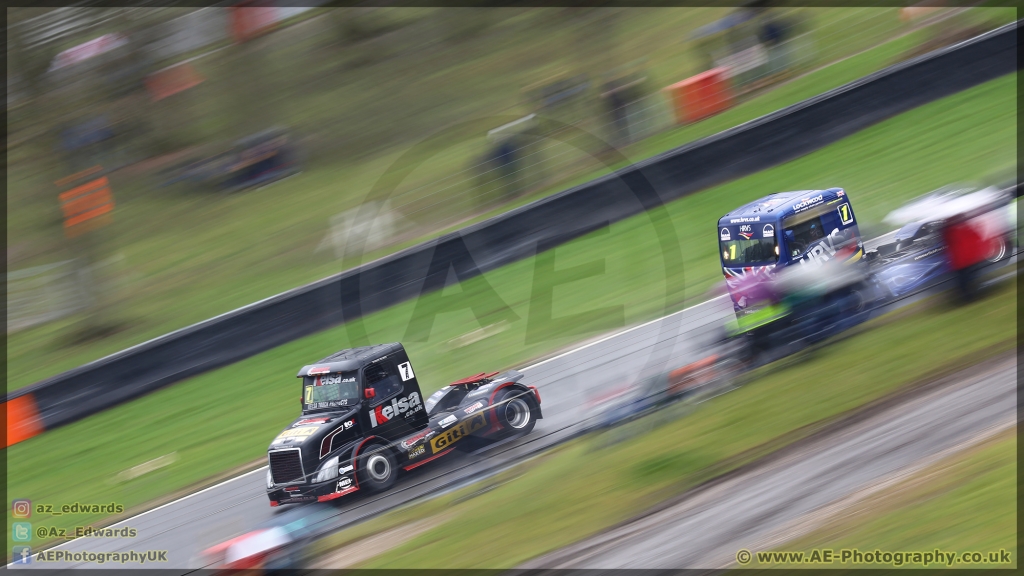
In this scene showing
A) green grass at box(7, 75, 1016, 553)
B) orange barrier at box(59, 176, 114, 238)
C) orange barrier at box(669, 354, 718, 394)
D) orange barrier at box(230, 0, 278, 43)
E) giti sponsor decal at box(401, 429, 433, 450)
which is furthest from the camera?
orange barrier at box(230, 0, 278, 43)

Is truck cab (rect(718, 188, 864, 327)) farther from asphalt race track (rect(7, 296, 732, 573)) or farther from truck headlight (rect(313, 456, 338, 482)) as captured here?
truck headlight (rect(313, 456, 338, 482))

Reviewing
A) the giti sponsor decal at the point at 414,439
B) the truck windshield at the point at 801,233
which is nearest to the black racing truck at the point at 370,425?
the giti sponsor decal at the point at 414,439

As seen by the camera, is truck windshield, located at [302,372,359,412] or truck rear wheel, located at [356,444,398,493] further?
truck windshield, located at [302,372,359,412]

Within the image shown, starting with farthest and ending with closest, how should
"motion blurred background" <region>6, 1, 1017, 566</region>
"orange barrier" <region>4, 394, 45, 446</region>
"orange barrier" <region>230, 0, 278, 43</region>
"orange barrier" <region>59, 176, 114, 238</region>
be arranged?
"orange barrier" <region>230, 0, 278, 43</region>
"orange barrier" <region>59, 176, 114, 238</region>
"orange barrier" <region>4, 394, 45, 446</region>
"motion blurred background" <region>6, 1, 1017, 566</region>

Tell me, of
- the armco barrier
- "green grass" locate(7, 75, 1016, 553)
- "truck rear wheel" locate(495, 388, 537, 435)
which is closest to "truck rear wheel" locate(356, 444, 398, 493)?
"truck rear wheel" locate(495, 388, 537, 435)

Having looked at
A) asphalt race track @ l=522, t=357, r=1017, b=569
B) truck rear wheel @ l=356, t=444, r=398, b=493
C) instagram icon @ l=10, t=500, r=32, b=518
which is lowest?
asphalt race track @ l=522, t=357, r=1017, b=569

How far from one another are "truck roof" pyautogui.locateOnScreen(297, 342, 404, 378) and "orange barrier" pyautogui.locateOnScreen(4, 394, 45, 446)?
6.12m

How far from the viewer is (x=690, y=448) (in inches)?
314

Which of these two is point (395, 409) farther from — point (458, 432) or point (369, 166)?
point (369, 166)

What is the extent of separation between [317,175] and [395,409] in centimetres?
1165

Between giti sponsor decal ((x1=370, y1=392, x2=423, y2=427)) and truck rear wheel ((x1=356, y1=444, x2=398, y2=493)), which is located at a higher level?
giti sponsor decal ((x1=370, y1=392, x2=423, y2=427))

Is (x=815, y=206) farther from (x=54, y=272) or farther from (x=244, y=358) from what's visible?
(x=54, y=272)

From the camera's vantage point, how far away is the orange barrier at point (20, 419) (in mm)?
Result: 13344

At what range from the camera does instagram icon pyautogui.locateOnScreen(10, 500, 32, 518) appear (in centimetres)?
1140
